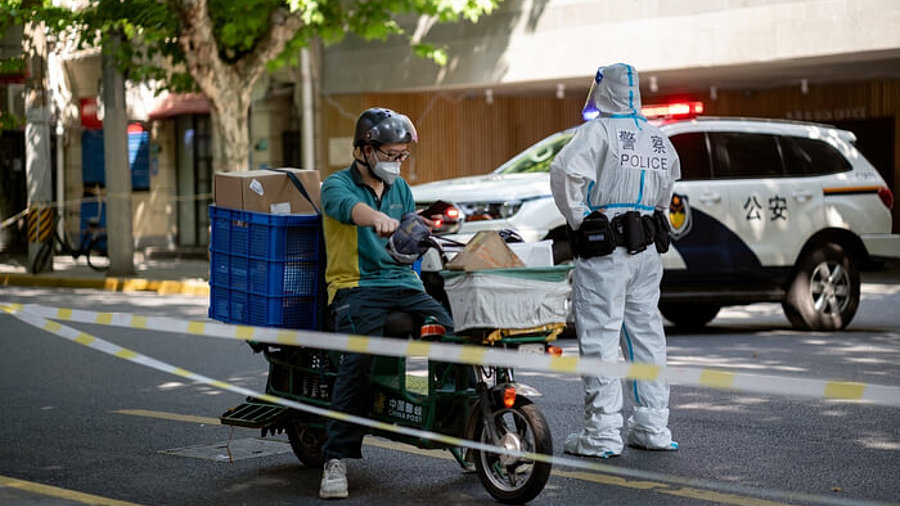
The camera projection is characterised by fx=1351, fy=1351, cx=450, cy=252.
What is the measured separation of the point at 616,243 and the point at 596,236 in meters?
0.12

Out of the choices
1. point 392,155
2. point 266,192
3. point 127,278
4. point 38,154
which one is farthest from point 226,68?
point 392,155

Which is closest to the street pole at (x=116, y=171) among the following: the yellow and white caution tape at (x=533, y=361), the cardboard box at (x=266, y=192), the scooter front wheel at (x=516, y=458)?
the yellow and white caution tape at (x=533, y=361)

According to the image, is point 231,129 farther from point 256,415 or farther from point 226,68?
point 256,415

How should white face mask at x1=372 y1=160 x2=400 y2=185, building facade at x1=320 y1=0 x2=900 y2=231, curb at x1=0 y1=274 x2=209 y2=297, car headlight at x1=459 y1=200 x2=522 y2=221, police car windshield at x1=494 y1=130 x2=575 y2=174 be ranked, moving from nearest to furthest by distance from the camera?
white face mask at x1=372 y1=160 x2=400 y2=185 → car headlight at x1=459 y1=200 x2=522 y2=221 → police car windshield at x1=494 y1=130 x2=575 y2=174 → building facade at x1=320 y1=0 x2=900 y2=231 → curb at x1=0 y1=274 x2=209 y2=297

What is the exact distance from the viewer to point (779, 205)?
41.6ft

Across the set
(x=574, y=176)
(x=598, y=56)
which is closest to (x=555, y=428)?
Answer: (x=574, y=176)

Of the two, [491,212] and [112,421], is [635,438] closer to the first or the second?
[112,421]

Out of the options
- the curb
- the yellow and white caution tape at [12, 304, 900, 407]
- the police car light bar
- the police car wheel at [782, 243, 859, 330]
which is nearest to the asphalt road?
the yellow and white caution tape at [12, 304, 900, 407]

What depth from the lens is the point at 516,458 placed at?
5.79 metres

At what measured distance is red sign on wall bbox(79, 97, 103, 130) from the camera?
30.3 meters

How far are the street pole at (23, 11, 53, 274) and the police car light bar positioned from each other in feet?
43.8

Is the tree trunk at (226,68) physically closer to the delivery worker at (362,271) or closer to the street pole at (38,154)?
the street pole at (38,154)

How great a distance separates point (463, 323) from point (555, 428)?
237 centimetres

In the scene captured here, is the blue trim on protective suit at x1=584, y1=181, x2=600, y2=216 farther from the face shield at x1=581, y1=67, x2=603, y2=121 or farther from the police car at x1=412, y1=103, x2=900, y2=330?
the police car at x1=412, y1=103, x2=900, y2=330
